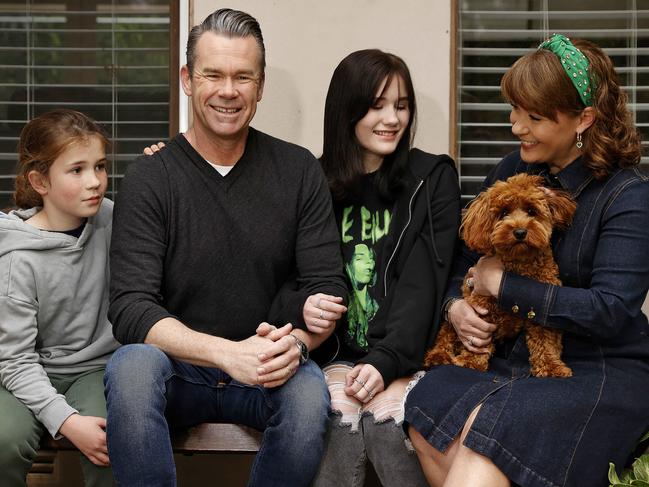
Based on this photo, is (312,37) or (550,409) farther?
(312,37)

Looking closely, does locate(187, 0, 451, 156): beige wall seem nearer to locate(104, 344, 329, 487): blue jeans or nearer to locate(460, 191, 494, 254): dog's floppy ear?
locate(460, 191, 494, 254): dog's floppy ear

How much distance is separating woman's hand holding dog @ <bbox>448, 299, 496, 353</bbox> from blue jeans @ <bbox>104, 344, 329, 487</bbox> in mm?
453

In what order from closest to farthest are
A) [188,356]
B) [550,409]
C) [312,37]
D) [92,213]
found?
[550,409], [188,356], [92,213], [312,37]

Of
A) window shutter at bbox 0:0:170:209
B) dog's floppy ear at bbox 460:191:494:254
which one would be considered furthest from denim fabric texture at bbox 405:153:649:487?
window shutter at bbox 0:0:170:209

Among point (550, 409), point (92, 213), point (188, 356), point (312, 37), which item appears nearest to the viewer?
point (550, 409)

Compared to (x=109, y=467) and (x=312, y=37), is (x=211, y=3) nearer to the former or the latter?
(x=312, y=37)

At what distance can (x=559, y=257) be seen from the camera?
8.88 ft

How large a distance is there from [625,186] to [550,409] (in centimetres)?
Result: 68

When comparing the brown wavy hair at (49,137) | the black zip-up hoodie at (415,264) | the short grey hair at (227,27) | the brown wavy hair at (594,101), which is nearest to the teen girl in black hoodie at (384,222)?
the black zip-up hoodie at (415,264)

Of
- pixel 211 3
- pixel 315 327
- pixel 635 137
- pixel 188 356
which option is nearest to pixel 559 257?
pixel 635 137

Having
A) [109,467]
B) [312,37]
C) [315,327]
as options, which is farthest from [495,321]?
[312,37]

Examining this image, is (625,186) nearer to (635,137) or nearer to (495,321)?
(635,137)

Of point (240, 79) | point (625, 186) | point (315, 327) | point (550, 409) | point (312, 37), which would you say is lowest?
point (550, 409)

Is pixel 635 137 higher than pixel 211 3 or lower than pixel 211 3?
lower
